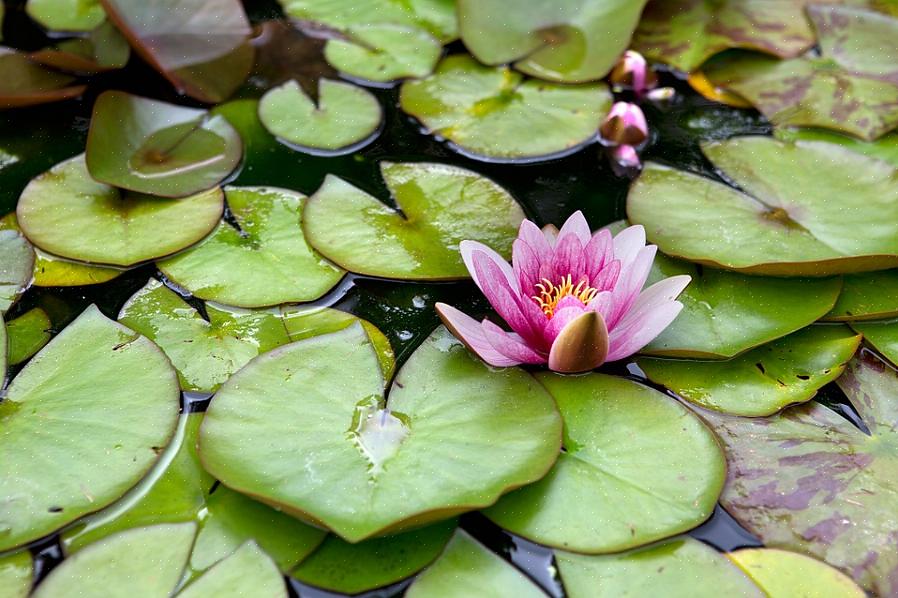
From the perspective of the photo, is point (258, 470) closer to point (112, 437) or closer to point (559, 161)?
point (112, 437)

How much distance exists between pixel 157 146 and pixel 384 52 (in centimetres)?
85

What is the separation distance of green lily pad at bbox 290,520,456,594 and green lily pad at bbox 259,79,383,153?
4.12 ft

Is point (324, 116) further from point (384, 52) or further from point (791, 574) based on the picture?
point (791, 574)

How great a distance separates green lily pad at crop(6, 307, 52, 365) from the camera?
167 centimetres

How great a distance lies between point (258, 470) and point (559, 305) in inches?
26.8

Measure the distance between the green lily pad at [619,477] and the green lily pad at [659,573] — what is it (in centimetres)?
3

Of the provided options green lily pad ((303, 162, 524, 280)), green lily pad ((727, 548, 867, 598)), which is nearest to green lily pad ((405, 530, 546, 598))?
green lily pad ((727, 548, 867, 598))

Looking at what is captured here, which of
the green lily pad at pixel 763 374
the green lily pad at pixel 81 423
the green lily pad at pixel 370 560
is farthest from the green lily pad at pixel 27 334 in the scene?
the green lily pad at pixel 763 374

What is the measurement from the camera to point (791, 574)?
1.35m

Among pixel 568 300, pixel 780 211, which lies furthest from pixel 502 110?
pixel 568 300

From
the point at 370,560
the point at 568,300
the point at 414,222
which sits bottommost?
the point at 370,560

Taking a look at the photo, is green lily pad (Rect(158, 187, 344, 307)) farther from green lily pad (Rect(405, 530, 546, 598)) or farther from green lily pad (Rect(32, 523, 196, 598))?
green lily pad (Rect(405, 530, 546, 598))

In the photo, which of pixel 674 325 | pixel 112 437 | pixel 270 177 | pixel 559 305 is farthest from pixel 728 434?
pixel 270 177

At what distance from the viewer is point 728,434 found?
5.12 ft
